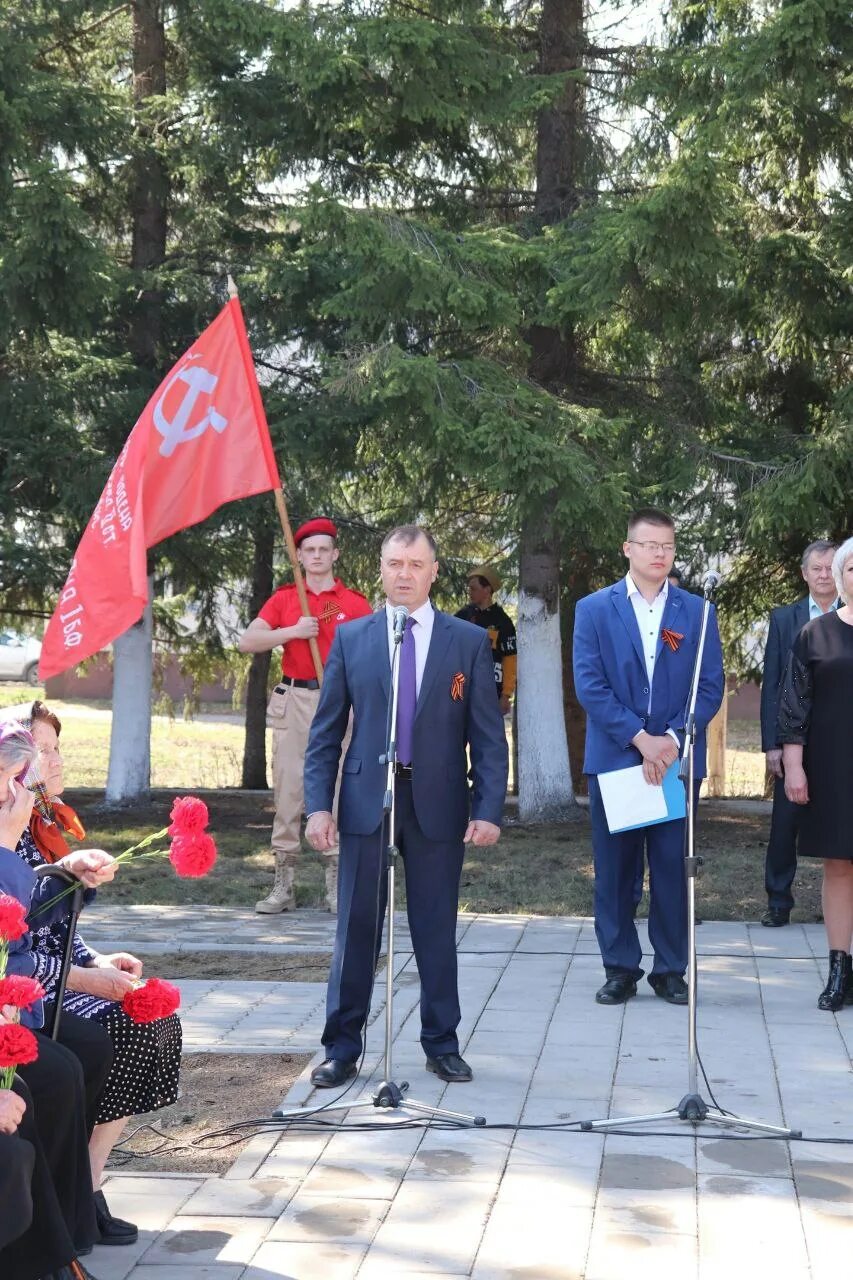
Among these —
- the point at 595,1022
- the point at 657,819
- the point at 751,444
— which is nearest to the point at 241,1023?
the point at 595,1022

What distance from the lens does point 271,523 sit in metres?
14.2

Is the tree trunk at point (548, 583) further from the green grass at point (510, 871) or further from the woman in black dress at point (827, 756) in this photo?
the woman in black dress at point (827, 756)

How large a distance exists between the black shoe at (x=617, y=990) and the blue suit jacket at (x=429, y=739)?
1.47 m

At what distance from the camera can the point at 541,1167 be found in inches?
199

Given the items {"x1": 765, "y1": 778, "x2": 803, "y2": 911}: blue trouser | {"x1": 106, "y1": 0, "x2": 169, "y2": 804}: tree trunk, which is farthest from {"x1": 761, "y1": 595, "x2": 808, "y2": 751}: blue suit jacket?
{"x1": 106, "y1": 0, "x2": 169, "y2": 804}: tree trunk

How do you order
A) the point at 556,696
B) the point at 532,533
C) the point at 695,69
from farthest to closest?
the point at 556,696 < the point at 532,533 < the point at 695,69

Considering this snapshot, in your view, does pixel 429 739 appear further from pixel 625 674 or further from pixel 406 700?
pixel 625 674

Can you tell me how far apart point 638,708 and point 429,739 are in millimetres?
1541

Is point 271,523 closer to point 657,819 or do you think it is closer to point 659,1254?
point 657,819

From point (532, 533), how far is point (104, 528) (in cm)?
489

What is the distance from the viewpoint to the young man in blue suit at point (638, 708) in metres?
7.25

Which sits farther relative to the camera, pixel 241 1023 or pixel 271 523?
pixel 271 523

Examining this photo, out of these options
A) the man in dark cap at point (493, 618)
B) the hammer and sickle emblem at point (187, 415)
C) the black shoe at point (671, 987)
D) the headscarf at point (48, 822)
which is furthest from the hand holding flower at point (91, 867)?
the man in dark cap at point (493, 618)

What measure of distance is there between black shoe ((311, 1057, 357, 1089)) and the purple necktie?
1095mm
